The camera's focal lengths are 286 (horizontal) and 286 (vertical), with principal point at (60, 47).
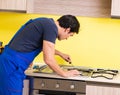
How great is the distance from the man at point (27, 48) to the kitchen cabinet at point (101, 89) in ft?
1.17

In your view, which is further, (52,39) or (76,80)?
(76,80)

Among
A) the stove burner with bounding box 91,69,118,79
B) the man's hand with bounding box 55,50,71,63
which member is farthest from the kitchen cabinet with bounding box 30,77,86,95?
the man's hand with bounding box 55,50,71,63

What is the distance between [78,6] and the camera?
288cm

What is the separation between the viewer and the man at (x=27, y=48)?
7.24ft

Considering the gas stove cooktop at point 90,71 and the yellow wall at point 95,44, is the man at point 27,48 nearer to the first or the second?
the gas stove cooktop at point 90,71

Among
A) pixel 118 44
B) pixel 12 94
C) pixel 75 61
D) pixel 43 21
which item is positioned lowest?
pixel 12 94

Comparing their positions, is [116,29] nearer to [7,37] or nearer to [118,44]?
[118,44]

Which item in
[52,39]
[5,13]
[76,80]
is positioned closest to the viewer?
[52,39]

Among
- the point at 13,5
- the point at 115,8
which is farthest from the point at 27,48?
the point at 115,8

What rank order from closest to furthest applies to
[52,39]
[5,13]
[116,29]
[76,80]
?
[52,39], [76,80], [116,29], [5,13]

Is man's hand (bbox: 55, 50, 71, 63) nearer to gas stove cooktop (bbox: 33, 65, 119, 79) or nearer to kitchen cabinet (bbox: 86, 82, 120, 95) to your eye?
gas stove cooktop (bbox: 33, 65, 119, 79)

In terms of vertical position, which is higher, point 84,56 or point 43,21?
point 43,21

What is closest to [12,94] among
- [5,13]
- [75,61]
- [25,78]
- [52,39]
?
[25,78]

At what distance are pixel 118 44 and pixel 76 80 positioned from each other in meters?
0.69
